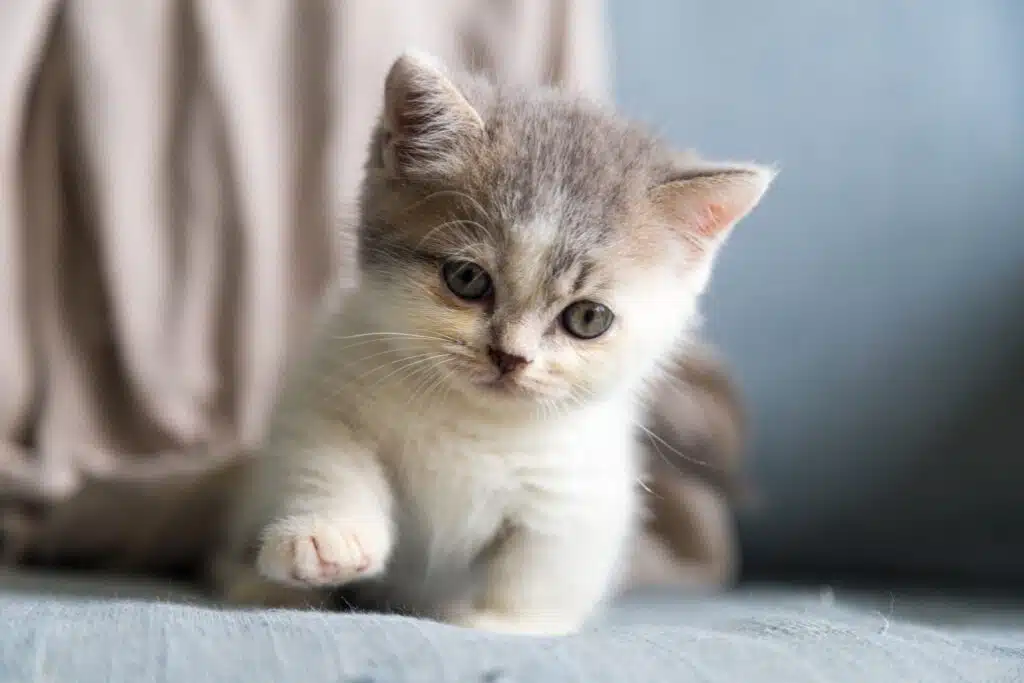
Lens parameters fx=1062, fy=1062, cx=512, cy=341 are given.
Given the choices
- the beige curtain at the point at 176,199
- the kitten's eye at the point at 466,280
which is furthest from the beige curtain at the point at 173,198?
the kitten's eye at the point at 466,280

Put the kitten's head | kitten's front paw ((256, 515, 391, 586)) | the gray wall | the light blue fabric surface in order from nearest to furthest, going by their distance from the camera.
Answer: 1. the light blue fabric surface
2. kitten's front paw ((256, 515, 391, 586))
3. the kitten's head
4. the gray wall

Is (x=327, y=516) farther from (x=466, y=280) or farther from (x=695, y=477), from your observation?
(x=695, y=477)

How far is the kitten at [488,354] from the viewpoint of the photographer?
987 millimetres

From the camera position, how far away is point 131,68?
1.50m

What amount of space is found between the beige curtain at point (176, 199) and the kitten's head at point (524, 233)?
38 centimetres

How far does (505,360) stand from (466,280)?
9cm

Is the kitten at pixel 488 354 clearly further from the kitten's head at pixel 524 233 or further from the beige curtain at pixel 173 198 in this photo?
the beige curtain at pixel 173 198

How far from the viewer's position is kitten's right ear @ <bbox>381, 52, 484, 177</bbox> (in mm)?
1024

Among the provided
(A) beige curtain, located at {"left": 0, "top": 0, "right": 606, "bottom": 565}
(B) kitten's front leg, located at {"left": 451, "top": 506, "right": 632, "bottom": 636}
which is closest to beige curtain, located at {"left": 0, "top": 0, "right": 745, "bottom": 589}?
(A) beige curtain, located at {"left": 0, "top": 0, "right": 606, "bottom": 565}

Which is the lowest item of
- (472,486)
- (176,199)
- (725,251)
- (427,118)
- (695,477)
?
(695,477)

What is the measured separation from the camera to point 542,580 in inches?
40.0

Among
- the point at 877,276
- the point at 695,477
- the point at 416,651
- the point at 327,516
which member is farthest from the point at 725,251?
the point at 416,651

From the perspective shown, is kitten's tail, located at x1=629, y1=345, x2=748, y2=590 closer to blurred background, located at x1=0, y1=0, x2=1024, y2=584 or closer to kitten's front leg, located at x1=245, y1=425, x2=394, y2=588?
blurred background, located at x1=0, y1=0, x2=1024, y2=584

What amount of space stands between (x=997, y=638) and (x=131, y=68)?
1302 millimetres
